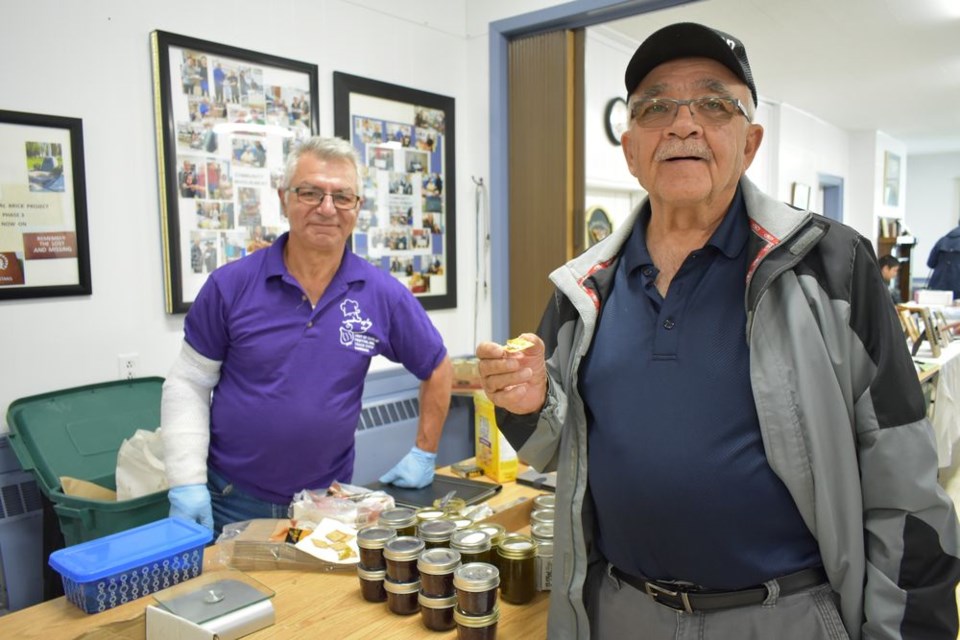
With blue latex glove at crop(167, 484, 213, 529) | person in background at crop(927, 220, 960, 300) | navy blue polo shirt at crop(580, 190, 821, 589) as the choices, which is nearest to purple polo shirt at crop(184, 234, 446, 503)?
blue latex glove at crop(167, 484, 213, 529)

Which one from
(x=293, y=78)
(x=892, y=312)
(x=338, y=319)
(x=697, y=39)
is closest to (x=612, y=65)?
(x=293, y=78)

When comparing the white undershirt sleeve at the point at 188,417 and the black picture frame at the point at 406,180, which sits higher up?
the black picture frame at the point at 406,180

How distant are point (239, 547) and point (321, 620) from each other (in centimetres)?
32

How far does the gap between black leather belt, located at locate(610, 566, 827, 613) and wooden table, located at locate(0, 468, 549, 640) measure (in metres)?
0.30

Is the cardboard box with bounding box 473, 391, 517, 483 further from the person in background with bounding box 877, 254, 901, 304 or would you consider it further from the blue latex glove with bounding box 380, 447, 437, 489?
the person in background with bounding box 877, 254, 901, 304

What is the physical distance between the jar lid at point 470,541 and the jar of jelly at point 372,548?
12 cm

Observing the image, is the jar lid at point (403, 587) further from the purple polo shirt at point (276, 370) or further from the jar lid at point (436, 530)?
the purple polo shirt at point (276, 370)

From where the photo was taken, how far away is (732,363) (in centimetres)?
109

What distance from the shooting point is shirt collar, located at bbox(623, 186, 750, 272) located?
119cm

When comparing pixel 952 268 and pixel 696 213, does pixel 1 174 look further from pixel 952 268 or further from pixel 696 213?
pixel 952 268

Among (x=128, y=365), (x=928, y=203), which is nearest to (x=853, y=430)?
(x=128, y=365)

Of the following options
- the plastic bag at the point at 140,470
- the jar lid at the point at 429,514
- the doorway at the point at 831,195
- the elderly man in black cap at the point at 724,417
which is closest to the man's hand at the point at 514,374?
the elderly man in black cap at the point at 724,417

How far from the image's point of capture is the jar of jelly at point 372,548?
1363mm

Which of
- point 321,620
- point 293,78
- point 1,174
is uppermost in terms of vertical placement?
point 293,78
